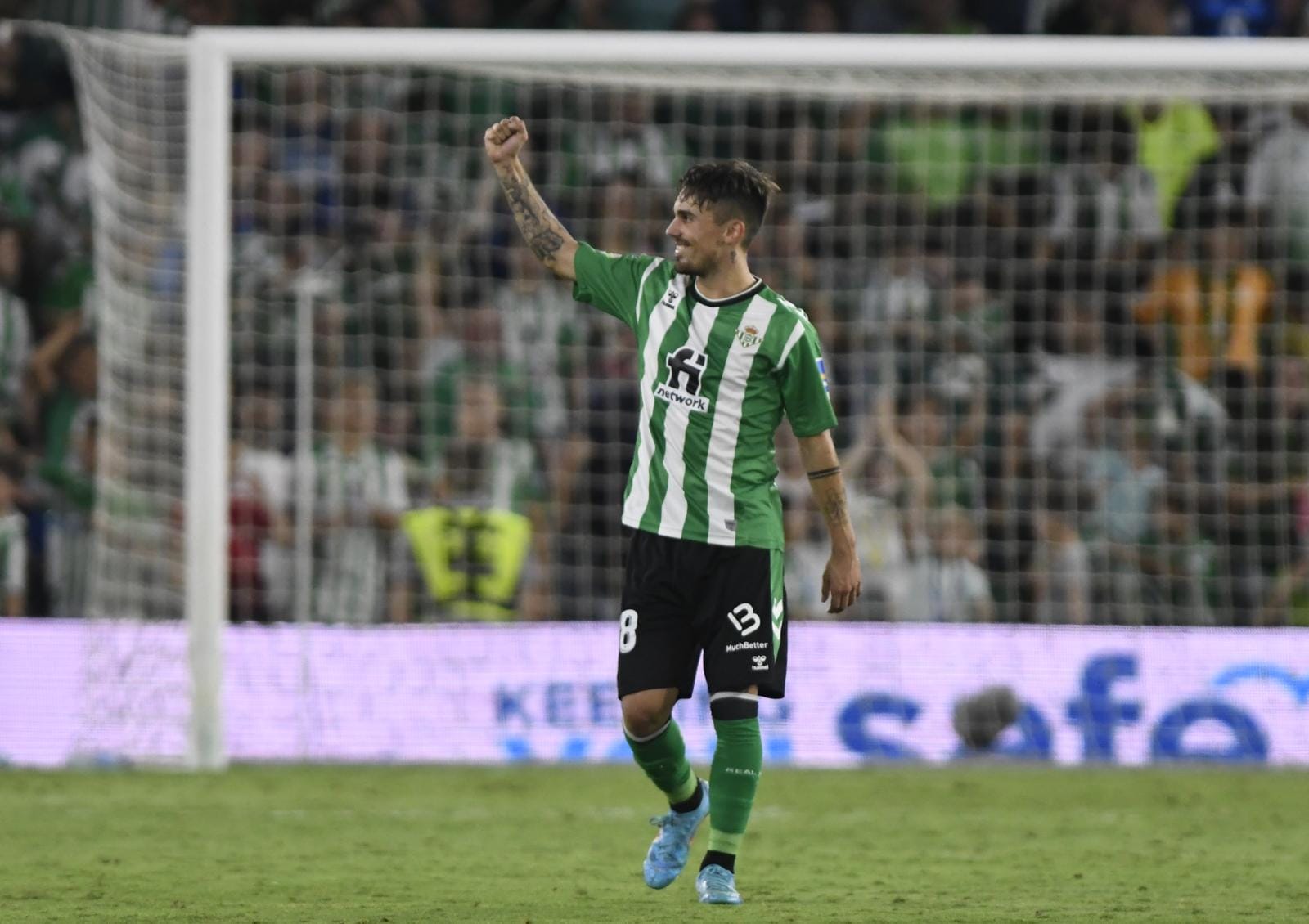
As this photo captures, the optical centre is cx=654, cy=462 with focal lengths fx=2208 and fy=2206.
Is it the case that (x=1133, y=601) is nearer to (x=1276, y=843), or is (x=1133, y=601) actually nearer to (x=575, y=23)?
(x=1276, y=843)

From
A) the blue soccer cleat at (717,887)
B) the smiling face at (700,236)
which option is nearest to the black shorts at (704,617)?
the blue soccer cleat at (717,887)

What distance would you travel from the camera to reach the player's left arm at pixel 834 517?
6.48m

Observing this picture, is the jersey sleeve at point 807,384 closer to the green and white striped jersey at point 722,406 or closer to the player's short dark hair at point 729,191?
the green and white striped jersey at point 722,406

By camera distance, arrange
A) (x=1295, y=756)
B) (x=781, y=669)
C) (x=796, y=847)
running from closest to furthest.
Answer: (x=781, y=669) → (x=796, y=847) → (x=1295, y=756)

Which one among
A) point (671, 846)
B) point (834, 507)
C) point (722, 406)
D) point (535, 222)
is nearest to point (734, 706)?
point (671, 846)

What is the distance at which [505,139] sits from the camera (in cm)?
666

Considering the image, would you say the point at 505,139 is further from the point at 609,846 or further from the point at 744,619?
the point at 609,846

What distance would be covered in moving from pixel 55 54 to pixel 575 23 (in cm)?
354

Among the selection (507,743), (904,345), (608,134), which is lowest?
(507,743)

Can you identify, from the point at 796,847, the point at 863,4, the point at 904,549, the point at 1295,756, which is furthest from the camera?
the point at 863,4

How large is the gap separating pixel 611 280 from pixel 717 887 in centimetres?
185

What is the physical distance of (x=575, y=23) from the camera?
15461mm

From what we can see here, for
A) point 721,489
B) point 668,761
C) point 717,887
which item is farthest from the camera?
point 668,761

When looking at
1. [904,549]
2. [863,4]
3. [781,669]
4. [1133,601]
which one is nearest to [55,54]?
[863,4]
